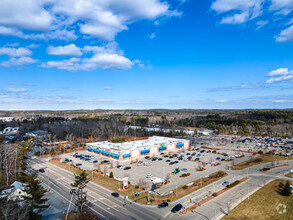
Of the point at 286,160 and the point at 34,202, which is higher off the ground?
the point at 34,202

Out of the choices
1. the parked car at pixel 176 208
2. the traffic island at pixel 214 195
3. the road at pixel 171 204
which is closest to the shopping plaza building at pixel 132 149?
the road at pixel 171 204

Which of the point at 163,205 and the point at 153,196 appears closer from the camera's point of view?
the point at 163,205

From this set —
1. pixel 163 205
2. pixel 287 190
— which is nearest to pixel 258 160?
pixel 287 190

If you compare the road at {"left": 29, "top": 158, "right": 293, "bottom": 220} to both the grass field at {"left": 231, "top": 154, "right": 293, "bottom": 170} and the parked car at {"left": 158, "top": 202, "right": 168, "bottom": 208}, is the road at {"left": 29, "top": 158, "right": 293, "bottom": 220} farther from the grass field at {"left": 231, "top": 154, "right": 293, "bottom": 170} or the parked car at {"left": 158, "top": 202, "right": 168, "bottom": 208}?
the grass field at {"left": 231, "top": 154, "right": 293, "bottom": 170}

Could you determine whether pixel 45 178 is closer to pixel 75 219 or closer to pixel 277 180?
pixel 75 219

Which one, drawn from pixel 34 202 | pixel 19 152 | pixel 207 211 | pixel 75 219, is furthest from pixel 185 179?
pixel 19 152

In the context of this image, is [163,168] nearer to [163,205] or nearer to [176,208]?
[163,205]

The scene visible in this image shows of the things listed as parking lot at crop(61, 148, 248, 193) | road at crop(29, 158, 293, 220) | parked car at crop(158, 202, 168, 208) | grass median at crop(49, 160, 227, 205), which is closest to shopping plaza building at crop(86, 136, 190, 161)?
parking lot at crop(61, 148, 248, 193)

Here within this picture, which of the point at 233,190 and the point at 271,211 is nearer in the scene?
the point at 271,211
